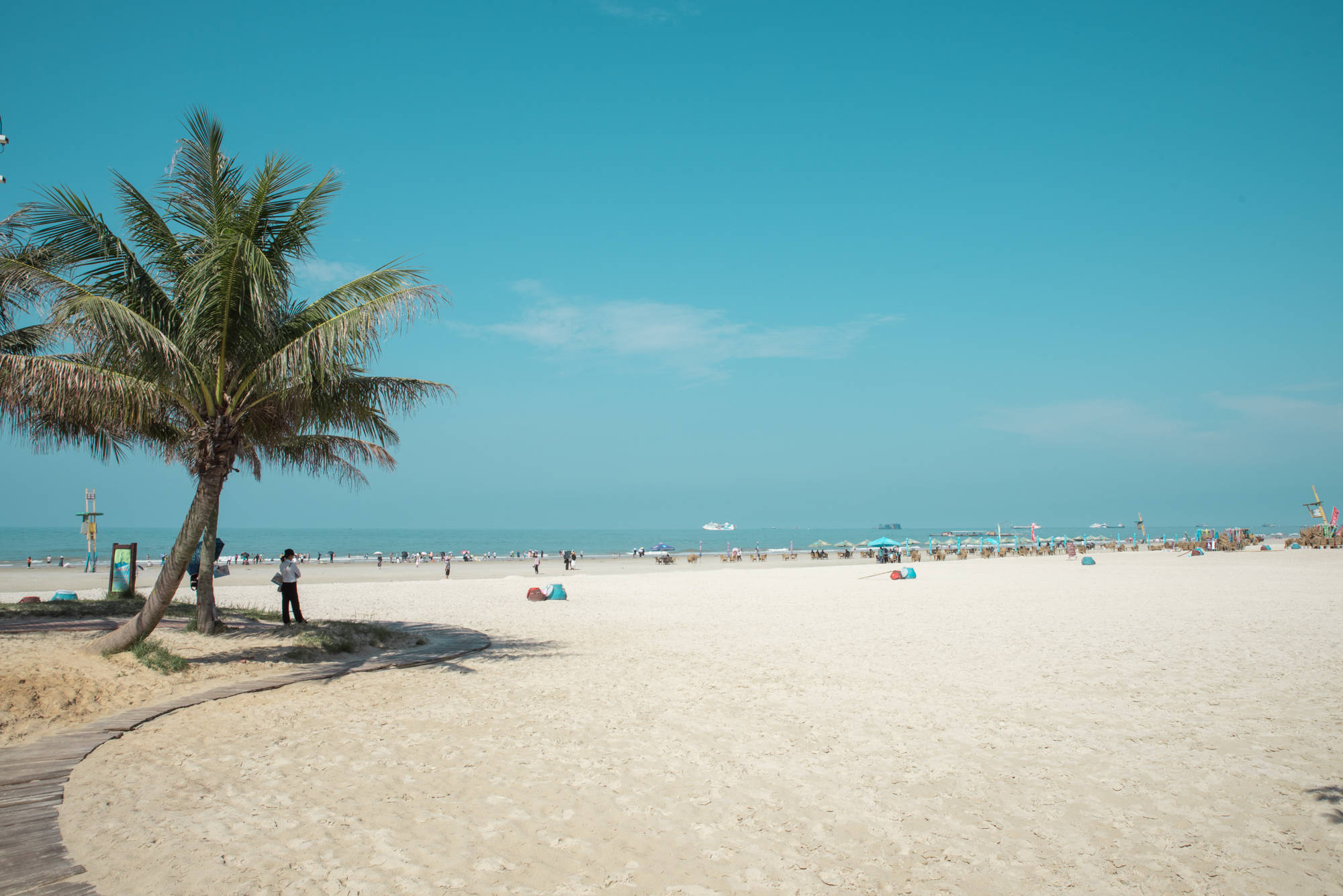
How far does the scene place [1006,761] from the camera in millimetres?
6016

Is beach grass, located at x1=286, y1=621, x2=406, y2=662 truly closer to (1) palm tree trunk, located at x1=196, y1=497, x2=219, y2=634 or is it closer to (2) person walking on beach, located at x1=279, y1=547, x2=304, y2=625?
(2) person walking on beach, located at x1=279, y1=547, x2=304, y2=625

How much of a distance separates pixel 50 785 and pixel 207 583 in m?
5.91

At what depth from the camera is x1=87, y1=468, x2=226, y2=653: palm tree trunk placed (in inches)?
333

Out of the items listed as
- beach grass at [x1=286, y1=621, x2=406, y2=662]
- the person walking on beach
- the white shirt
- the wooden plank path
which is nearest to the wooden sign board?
the person walking on beach

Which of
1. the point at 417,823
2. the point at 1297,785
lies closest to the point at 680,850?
the point at 417,823

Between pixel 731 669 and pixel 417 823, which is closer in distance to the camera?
pixel 417 823

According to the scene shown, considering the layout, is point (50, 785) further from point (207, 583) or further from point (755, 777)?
point (207, 583)

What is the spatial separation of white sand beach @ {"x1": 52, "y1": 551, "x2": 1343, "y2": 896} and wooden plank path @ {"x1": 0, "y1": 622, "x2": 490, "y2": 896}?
126 millimetres

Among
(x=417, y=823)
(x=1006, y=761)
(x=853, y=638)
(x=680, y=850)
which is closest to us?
(x=680, y=850)

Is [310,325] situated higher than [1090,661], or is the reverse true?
[310,325]

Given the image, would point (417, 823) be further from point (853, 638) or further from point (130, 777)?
point (853, 638)

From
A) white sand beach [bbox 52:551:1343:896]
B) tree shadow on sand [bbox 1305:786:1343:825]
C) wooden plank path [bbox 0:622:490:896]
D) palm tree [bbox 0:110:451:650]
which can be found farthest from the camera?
palm tree [bbox 0:110:451:650]

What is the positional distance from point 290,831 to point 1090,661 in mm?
9764

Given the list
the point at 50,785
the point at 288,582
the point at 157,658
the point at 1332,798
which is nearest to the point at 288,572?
the point at 288,582
